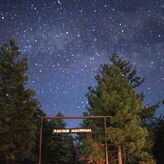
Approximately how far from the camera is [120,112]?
3088 centimetres

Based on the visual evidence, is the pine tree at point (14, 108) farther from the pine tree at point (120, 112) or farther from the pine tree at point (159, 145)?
the pine tree at point (159, 145)

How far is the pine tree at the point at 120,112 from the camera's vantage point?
30.4m

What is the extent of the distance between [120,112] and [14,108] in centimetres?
890

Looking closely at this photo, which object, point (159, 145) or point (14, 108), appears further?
point (159, 145)

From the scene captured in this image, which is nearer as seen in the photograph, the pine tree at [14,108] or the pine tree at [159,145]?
the pine tree at [14,108]

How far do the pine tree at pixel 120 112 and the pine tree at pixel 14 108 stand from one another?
18.8 feet

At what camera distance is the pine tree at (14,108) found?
3067cm

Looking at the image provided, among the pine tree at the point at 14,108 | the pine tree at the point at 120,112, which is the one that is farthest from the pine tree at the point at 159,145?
the pine tree at the point at 14,108

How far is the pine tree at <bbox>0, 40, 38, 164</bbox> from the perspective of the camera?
101 feet

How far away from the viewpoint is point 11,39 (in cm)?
3322

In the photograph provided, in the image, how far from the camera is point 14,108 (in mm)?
31312

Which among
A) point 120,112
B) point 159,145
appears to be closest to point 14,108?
point 120,112

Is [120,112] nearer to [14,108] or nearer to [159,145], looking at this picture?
[14,108]

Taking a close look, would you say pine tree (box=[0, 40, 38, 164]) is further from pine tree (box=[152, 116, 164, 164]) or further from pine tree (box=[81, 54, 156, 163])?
pine tree (box=[152, 116, 164, 164])
